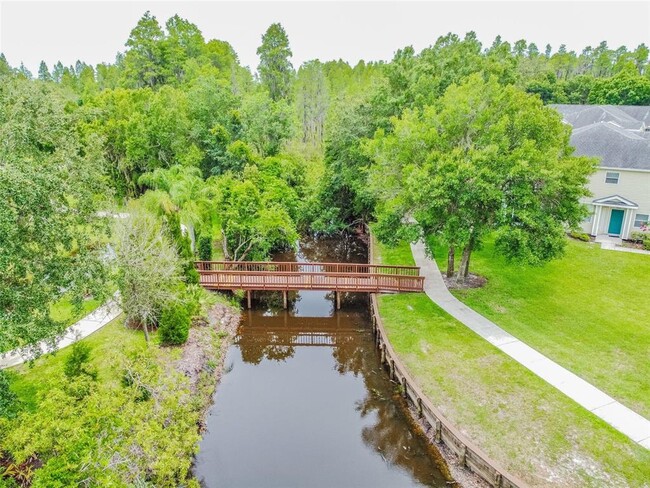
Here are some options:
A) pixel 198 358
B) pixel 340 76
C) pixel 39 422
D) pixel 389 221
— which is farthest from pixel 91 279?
pixel 340 76

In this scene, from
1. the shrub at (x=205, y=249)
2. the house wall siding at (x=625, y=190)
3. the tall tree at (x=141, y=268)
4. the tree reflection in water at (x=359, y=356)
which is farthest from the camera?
the house wall siding at (x=625, y=190)

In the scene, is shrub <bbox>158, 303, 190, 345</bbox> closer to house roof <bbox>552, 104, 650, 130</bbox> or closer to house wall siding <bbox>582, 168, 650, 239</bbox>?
house wall siding <bbox>582, 168, 650, 239</bbox>

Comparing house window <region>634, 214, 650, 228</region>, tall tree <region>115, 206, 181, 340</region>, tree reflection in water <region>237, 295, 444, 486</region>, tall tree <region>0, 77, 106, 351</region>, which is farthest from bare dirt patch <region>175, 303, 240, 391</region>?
house window <region>634, 214, 650, 228</region>

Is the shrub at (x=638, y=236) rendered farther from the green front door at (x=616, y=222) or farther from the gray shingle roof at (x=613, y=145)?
the gray shingle roof at (x=613, y=145)

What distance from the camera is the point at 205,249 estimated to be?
85.5 ft

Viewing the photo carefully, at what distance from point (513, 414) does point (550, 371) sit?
3083mm

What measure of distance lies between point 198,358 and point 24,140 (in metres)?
10.6

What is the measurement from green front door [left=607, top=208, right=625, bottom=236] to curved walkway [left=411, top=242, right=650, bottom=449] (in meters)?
15.5

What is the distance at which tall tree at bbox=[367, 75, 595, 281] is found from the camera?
18.8 meters

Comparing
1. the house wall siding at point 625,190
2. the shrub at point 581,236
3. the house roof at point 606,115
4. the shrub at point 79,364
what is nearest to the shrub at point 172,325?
the shrub at point 79,364

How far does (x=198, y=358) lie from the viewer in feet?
58.9

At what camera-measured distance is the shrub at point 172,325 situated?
58.0ft

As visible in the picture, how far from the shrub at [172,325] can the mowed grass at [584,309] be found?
1345cm

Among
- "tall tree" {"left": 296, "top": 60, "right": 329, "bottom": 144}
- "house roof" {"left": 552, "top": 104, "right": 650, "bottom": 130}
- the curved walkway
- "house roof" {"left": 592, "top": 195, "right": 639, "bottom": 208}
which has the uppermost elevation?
"tall tree" {"left": 296, "top": 60, "right": 329, "bottom": 144}
